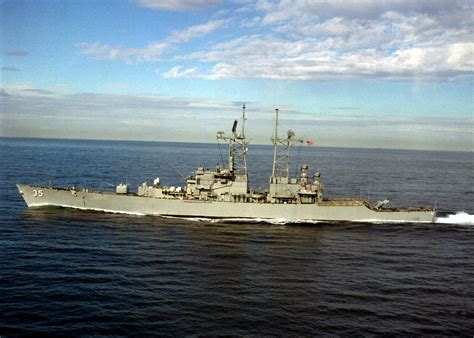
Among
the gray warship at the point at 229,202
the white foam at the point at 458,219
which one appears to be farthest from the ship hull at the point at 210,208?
the white foam at the point at 458,219

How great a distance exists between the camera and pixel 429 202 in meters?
63.5

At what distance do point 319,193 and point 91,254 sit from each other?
26.2 metres

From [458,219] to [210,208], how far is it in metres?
30.0

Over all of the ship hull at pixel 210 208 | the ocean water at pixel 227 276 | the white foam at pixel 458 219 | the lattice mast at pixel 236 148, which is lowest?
the ocean water at pixel 227 276

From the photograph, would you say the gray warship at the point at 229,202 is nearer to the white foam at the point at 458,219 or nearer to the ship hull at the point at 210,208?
the ship hull at the point at 210,208

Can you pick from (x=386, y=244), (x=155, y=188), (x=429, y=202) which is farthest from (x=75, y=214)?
(x=429, y=202)

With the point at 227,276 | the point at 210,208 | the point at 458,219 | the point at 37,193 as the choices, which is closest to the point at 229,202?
the point at 210,208

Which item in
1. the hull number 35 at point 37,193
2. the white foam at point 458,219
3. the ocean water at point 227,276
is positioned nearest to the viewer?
the ocean water at point 227,276

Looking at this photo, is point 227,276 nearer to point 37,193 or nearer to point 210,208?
point 210,208

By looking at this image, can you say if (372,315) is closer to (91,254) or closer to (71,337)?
(71,337)

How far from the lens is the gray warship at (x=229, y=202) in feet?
155

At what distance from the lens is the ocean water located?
2206 cm

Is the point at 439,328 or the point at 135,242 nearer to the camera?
the point at 439,328

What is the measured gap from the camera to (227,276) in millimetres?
29203
